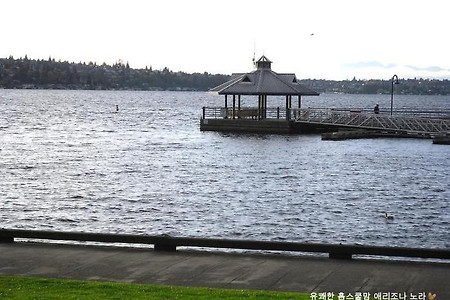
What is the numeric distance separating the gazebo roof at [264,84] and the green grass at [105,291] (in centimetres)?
5957

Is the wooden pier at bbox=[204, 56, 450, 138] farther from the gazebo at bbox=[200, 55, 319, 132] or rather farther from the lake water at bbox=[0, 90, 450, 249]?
the lake water at bbox=[0, 90, 450, 249]

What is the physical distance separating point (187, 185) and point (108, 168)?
9.89 metres

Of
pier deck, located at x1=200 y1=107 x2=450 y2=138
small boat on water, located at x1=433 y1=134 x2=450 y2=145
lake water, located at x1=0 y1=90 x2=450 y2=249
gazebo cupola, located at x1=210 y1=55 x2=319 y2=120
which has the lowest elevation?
lake water, located at x1=0 y1=90 x2=450 y2=249

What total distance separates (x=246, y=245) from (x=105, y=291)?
12.2 feet

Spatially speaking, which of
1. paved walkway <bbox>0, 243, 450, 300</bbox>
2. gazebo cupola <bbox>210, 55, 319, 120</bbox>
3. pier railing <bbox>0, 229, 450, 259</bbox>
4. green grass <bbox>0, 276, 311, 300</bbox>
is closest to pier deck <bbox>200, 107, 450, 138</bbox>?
gazebo cupola <bbox>210, 55, 319, 120</bbox>

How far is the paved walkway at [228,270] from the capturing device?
12.5 meters

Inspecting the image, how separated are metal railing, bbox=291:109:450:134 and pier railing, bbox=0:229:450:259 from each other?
49.0 meters

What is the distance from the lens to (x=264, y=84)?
73.4 meters

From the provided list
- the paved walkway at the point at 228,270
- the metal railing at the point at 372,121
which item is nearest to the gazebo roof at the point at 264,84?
the metal railing at the point at 372,121

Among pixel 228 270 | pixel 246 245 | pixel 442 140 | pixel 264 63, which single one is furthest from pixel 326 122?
pixel 228 270

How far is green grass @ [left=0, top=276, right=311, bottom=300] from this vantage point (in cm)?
1141

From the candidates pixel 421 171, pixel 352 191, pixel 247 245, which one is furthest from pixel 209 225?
pixel 421 171

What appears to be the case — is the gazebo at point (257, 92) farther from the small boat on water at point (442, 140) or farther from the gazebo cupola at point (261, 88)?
the small boat on water at point (442, 140)

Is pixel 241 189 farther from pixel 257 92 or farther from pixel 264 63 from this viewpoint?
pixel 264 63
